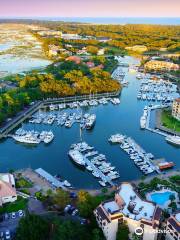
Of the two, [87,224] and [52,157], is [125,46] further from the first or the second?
[87,224]

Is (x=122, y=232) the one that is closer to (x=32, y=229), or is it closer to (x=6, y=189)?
(x=32, y=229)

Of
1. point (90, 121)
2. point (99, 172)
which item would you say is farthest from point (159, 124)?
point (99, 172)

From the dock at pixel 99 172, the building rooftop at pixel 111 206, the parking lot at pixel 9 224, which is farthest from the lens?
A: the dock at pixel 99 172

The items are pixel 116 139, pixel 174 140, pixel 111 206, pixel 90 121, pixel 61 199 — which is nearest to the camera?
pixel 111 206

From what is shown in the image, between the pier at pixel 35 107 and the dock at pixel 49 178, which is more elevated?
the pier at pixel 35 107

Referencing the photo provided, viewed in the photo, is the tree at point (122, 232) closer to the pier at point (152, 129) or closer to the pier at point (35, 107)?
the pier at point (152, 129)

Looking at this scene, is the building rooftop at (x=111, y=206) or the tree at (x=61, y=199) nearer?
the building rooftop at (x=111, y=206)

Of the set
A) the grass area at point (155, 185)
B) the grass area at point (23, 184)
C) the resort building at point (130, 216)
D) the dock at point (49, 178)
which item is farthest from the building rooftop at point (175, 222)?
the grass area at point (23, 184)
